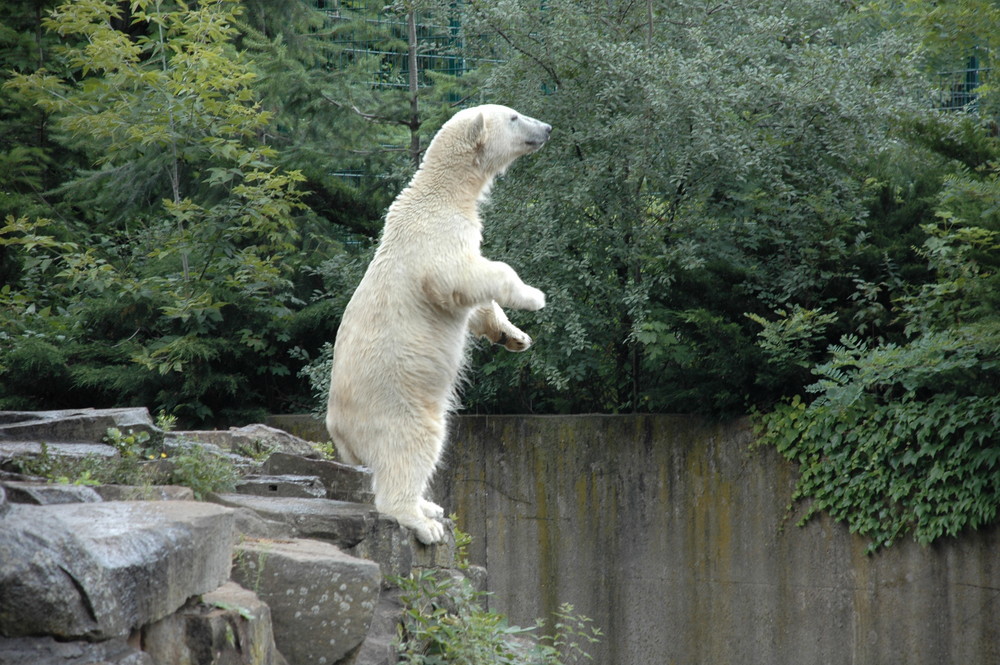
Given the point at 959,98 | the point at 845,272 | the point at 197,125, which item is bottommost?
the point at 845,272

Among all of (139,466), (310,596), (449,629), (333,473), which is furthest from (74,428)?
(449,629)

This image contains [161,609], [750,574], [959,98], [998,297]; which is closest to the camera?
[161,609]

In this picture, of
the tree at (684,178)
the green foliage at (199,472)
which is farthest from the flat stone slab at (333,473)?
the tree at (684,178)

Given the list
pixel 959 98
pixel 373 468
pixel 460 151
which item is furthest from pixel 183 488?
pixel 959 98

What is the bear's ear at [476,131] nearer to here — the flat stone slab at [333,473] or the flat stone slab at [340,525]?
the flat stone slab at [333,473]

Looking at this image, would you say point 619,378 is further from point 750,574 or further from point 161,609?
point 161,609

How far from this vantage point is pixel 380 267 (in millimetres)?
4840

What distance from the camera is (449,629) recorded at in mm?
4305

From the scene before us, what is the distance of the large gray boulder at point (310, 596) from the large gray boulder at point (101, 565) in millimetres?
368

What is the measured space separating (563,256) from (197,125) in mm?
3380

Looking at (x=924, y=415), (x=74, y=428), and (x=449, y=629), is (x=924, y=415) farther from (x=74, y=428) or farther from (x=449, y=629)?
(x=74, y=428)

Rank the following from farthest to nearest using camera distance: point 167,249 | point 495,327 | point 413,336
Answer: point 167,249, point 495,327, point 413,336

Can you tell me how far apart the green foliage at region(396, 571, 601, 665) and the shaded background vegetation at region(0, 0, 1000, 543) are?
2948 mm

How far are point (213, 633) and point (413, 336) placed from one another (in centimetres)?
206
